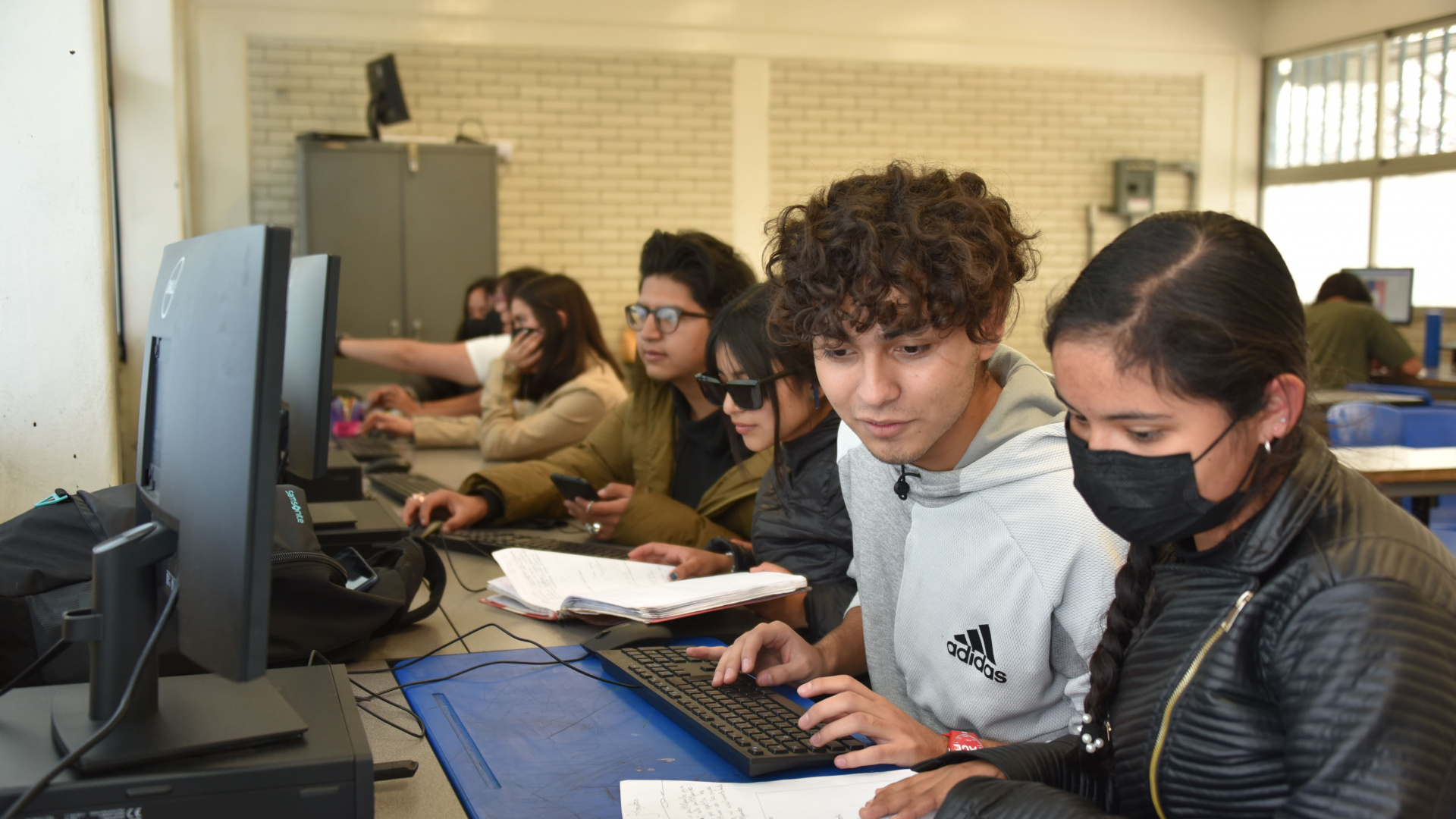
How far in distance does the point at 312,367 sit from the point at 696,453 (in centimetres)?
141

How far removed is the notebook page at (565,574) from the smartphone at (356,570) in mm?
254

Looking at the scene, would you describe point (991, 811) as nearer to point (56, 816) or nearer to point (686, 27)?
point (56, 816)

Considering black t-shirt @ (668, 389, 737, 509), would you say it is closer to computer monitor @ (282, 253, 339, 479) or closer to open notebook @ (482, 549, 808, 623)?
open notebook @ (482, 549, 808, 623)

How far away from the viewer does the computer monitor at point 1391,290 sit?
763cm

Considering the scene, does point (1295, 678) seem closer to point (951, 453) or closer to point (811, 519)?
point (951, 453)

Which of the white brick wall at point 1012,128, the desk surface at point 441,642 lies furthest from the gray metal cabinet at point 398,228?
the desk surface at point 441,642

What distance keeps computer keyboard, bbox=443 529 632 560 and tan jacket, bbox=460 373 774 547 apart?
11cm

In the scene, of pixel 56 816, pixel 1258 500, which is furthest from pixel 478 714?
pixel 1258 500

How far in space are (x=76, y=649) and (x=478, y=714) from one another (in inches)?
18.8

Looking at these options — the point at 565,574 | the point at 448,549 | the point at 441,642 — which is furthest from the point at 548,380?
the point at 441,642

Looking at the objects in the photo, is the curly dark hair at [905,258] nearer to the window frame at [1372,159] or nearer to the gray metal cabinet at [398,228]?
the gray metal cabinet at [398,228]

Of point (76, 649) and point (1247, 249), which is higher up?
point (1247, 249)

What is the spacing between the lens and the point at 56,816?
0.87 meters

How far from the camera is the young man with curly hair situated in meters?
1.38
